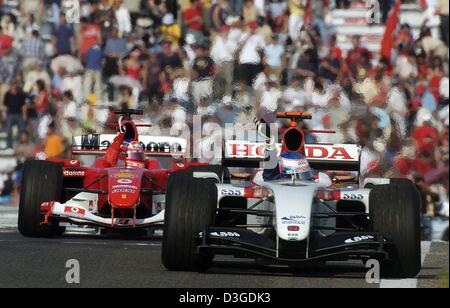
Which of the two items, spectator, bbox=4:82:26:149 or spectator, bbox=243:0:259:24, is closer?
spectator, bbox=4:82:26:149

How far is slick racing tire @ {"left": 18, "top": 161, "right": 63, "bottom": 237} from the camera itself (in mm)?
16453

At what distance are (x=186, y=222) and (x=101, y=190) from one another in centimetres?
464

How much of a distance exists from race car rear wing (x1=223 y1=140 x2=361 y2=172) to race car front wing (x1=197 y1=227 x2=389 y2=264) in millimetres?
2697

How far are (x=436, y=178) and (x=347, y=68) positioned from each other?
3.42 metres

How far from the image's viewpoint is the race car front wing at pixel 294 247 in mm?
11805

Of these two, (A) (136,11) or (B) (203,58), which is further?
(A) (136,11)

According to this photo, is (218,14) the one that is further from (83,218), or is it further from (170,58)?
(83,218)

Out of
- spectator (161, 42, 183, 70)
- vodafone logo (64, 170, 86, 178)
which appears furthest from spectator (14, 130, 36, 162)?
vodafone logo (64, 170, 86, 178)

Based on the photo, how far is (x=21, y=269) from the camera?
12234 mm

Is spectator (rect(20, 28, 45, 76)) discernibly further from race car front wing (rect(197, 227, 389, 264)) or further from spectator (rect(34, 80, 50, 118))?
race car front wing (rect(197, 227, 389, 264))

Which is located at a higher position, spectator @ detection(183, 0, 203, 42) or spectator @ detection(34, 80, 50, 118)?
spectator @ detection(183, 0, 203, 42)
